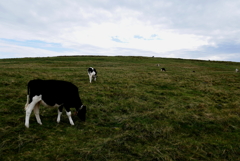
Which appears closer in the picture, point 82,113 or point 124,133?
point 124,133

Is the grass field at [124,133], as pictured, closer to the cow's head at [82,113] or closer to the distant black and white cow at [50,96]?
the cow's head at [82,113]

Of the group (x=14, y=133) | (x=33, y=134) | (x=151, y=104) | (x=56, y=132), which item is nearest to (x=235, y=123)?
(x=151, y=104)

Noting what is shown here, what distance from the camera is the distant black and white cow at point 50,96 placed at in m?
6.08

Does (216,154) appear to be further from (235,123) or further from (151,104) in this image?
(151,104)

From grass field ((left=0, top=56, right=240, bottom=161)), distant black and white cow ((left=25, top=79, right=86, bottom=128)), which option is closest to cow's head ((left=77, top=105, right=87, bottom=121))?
distant black and white cow ((left=25, top=79, right=86, bottom=128))

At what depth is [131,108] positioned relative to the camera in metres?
8.68

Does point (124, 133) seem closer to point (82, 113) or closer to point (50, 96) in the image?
point (82, 113)

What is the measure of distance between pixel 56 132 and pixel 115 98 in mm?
5126

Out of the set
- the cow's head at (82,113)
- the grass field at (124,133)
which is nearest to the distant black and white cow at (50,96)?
the cow's head at (82,113)

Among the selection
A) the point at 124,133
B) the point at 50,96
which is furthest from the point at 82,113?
the point at 124,133

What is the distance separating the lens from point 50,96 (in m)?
6.24

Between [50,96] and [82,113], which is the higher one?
[50,96]

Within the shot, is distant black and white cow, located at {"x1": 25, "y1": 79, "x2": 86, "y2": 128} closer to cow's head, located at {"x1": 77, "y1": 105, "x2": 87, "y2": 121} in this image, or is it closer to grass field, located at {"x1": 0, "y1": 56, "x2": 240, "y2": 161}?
cow's head, located at {"x1": 77, "y1": 105, "x2": 87, "y2": 121}

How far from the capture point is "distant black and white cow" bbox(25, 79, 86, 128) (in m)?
6.08
